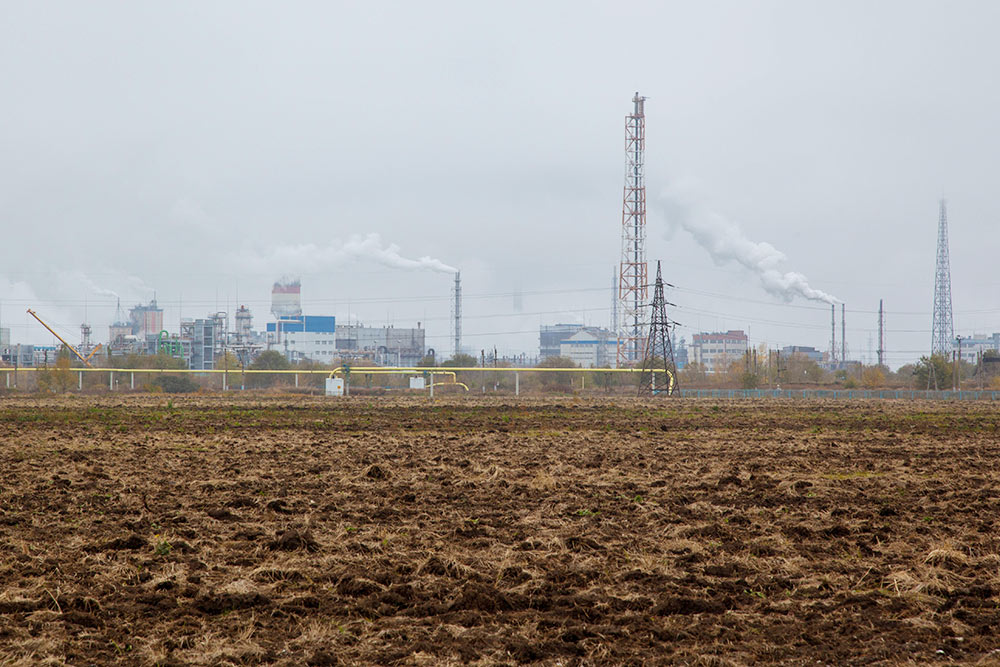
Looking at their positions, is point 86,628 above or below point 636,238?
below

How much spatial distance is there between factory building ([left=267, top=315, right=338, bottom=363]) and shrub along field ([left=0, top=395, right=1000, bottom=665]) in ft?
541

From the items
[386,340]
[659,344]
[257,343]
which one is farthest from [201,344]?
[659,344]

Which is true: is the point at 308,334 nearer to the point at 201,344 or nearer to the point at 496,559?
the point at 201,344

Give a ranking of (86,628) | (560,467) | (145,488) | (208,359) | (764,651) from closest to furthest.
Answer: (764,651) < (86,628) < (145,488) < (560,467) < (208,359)

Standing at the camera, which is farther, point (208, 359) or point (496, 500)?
point (208, 359)

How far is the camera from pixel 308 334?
184000 millimetres

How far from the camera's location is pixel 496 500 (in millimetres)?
Answer: 13359

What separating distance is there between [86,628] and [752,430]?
24.4 meters

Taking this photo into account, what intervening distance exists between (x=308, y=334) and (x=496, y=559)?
586 feet

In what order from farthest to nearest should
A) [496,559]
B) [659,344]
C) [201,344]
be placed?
[201,344] → [659,344] → [496,559]

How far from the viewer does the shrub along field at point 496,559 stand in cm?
680

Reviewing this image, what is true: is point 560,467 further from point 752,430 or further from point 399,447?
point 752,430

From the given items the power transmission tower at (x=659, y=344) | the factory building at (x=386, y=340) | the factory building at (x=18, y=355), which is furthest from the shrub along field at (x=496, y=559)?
the factory building at (x=386, y=340)

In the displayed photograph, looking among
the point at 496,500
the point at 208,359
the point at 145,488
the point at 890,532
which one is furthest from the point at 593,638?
the point at 208,359
